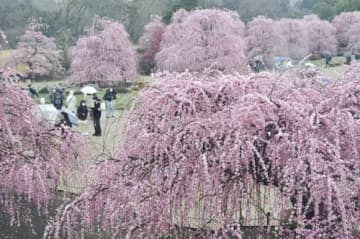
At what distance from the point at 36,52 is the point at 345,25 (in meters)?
17.7

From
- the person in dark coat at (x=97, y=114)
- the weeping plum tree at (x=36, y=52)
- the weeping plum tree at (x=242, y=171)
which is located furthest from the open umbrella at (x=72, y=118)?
the weeping plum tree at (x=36, y=52)

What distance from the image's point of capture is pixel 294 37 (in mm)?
28922

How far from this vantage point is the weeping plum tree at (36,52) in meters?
25.6

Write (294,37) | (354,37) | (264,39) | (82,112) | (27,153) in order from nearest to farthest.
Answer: (27,153), (82,112), (264,39), (294,37), (354,37)

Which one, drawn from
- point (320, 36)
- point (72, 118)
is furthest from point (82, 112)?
point (320, 36)

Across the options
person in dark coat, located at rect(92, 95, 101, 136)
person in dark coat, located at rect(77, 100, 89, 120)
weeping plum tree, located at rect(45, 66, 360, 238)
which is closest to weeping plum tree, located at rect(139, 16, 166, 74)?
person in dark coat, located at rect(77, 100, 89, 120)

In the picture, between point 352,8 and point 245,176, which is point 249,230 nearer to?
point 245,176

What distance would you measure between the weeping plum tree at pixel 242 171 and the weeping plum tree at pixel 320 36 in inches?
1066

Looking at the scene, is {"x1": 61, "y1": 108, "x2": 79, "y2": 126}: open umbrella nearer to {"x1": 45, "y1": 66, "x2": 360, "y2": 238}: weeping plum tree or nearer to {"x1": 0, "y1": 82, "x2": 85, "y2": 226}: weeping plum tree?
{"x1": 0, "y1": 82, "x2": 85, "y2": 226}: weeping plum tree

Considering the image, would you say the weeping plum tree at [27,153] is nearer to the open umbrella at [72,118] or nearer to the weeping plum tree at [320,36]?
the open umbrella at [72,118]

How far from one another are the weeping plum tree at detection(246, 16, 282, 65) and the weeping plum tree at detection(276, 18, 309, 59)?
1529 mm

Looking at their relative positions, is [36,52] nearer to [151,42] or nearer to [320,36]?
[151,42]

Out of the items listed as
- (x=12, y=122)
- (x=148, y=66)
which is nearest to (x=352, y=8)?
(x=148, y=66)

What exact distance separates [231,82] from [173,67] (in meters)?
16.0
